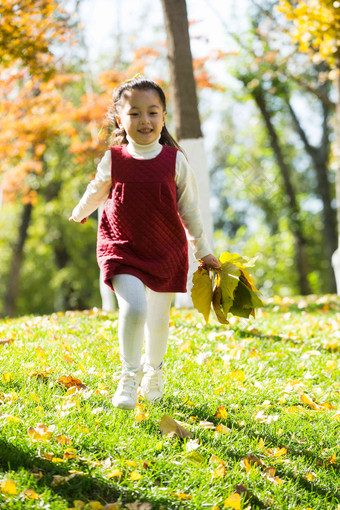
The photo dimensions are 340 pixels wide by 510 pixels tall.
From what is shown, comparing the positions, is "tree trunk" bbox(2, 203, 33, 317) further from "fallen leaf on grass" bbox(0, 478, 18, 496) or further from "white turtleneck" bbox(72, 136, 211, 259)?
"fallen leaf on grass" bbox(0, 478, 18, 496)

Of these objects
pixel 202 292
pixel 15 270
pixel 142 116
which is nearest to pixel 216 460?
pixel 202 292

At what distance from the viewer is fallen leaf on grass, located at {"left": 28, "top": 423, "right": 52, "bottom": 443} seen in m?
2.61

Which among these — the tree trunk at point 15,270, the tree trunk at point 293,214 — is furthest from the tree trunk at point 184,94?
the tree trunk at point 15,270

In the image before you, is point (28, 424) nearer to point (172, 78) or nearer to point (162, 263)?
point (162, 263)

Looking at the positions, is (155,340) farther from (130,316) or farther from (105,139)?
(105,139)

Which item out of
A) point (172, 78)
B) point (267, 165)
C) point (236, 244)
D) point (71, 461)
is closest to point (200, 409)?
point (71, 461)

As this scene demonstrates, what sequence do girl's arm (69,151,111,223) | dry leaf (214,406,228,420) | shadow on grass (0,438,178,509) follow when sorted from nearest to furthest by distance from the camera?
shadow on grass (0,438,178,509) → girl's arm (69,151,111,223) → dry leaf (214,406,228,420)

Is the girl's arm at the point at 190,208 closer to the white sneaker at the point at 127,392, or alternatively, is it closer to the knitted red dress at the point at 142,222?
the knitted red dress at the point at 142,222

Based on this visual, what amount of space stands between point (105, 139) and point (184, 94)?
3.14 m

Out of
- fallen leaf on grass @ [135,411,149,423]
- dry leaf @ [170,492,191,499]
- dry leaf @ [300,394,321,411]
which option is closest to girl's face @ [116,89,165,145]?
fallen leaf on grass @ [135,411,149,423]

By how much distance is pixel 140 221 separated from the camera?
298cm

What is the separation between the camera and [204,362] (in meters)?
4.12

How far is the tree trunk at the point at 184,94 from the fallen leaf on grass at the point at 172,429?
14.4 feet

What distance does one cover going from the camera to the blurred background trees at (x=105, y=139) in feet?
31.0
